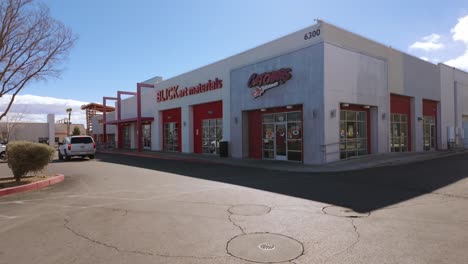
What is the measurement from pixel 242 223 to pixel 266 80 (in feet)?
47.9

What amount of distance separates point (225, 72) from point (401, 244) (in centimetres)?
1975

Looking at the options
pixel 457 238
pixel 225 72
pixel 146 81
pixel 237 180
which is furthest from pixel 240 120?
pixel 146 81

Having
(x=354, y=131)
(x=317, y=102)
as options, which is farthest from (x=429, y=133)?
(x=317, y=102)

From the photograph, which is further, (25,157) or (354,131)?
(354,131)

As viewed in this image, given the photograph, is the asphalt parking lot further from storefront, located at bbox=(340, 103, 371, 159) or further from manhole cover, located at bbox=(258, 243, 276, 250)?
storefront, located at bbox=(340, 103, 371, 159)

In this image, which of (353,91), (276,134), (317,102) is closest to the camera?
(317,102)

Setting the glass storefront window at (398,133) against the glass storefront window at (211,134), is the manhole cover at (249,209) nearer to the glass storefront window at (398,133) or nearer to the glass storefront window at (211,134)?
the glass storefront window at (211,134)

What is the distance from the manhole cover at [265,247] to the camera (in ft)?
14.5

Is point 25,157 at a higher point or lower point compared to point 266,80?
lower

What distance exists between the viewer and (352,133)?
1928 centimetres

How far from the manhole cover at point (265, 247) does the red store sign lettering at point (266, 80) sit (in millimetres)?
14246

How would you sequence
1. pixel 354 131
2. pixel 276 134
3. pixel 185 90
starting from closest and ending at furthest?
pixel 354 131 < pixel 276 134 < pixel 185 90

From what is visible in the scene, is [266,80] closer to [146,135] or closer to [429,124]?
[429,124]

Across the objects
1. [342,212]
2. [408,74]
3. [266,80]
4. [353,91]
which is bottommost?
[342,212]
